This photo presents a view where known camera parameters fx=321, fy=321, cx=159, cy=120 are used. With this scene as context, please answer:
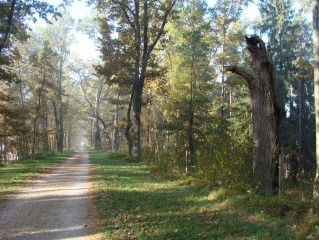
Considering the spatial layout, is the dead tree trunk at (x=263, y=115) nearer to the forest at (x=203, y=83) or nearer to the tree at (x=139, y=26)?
the forest at (x=203, y=83)

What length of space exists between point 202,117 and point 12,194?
11.0 m

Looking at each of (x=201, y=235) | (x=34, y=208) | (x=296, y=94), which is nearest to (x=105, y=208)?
(x=34, y=208)

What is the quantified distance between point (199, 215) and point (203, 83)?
495 inches

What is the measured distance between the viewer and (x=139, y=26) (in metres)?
24.3

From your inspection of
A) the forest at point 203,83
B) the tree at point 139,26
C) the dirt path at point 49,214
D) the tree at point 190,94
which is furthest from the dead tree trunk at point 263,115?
the tree at point 139,26

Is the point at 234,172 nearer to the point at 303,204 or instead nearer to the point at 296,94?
the point at 303,204

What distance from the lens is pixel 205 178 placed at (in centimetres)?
1146

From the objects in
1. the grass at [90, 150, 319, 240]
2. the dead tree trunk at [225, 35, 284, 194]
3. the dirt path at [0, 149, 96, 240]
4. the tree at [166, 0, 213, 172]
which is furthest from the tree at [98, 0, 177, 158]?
the dead tree trunk at [225, 35, 284, 194]

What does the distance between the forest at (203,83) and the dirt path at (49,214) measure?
4301mm

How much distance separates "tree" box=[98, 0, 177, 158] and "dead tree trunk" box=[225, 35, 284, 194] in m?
14.8

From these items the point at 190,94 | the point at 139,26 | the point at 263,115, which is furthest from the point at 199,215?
the point at 139,26

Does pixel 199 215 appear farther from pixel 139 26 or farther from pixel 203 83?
pixel 139 26

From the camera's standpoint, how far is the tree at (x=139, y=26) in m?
23.8

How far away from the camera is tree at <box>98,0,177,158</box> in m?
23.8
